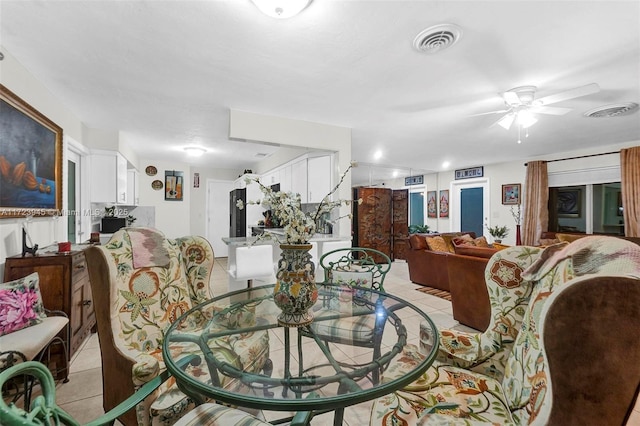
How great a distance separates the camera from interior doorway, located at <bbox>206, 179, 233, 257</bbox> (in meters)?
7.18

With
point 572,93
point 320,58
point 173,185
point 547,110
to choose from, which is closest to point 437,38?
point 320,58

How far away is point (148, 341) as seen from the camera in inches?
58.8

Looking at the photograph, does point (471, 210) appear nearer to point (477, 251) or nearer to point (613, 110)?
point (613, 110)

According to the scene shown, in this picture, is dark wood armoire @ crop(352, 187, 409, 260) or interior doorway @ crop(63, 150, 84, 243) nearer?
interior doorway @ crop(63, 150, 84, 243)

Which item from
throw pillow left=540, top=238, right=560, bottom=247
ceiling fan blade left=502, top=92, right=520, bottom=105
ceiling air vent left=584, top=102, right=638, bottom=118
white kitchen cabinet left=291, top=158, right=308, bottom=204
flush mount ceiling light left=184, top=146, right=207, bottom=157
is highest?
ceiling air vent left=584, top=102, right=638, bottom=118

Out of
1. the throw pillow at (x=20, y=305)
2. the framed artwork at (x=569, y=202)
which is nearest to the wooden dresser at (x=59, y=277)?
the throw pillow at (x=20, y=305)

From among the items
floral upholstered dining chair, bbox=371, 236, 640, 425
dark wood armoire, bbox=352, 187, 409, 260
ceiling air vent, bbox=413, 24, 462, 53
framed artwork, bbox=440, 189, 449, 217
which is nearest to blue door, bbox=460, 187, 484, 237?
framed artwork, bbox=440, 189, 449, 217

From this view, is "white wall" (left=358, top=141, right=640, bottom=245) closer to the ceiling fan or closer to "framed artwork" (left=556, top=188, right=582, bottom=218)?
"framed artwork" (left=556, top=188, right=582, bottom=218)

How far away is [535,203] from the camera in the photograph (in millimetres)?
6062

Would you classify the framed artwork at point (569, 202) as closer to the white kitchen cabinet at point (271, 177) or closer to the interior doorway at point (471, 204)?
the interior doorway at point (471, 204)

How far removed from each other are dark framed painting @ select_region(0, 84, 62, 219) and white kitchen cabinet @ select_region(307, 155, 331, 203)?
285 centimetres

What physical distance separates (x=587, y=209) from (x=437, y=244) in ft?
11.9

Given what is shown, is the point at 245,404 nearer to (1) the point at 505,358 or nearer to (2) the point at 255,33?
(1) the point at 505,358

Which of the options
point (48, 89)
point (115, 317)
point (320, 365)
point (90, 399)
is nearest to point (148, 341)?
point (115, 317)
